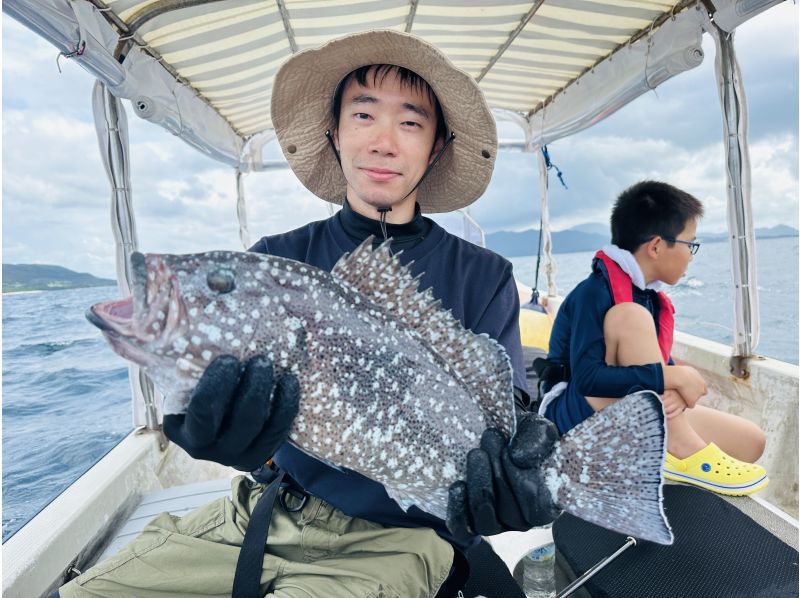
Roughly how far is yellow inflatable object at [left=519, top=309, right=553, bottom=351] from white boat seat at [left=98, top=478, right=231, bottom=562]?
17.2ft

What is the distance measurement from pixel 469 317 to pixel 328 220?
99 cm

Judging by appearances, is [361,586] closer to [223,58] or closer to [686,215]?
[686,215]

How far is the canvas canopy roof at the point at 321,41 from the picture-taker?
339cm

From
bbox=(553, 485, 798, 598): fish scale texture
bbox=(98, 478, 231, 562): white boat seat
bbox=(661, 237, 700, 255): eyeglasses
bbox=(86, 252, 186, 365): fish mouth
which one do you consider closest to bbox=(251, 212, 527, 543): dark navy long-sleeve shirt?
bbox=(86, 252, 186, 365): fish mouth

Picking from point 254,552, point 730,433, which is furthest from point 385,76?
point 730,433

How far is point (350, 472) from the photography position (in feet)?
7.22

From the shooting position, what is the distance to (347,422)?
1.64 m

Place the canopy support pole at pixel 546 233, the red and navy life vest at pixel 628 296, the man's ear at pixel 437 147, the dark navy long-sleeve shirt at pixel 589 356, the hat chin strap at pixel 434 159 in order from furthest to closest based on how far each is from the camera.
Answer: the canopy support pole at pixel 546 233, the red and navy life vest at pixel 628 296, the dark navy long-sleeve shirt at pixel 589 356, the man's ear at pixel 437 147, the hat chin strap at pixel 434 159

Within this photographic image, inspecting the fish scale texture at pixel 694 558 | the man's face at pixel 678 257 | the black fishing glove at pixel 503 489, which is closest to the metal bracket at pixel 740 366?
the man's face at pixel 678 257

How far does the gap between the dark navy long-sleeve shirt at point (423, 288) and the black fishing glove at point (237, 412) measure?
671 millimetres

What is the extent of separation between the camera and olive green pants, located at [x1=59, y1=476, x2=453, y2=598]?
2029mm

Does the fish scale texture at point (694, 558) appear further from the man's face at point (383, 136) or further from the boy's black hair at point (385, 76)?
the boy's black hair at point (385, 76)

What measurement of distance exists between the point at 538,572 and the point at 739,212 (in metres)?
4.00

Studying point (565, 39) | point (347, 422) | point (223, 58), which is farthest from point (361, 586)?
point (565, 39)
